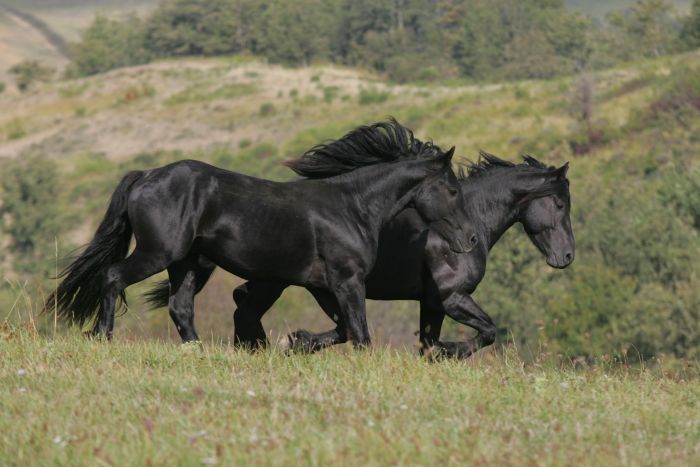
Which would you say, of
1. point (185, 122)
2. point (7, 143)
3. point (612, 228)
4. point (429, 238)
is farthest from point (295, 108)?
point (429, 238)

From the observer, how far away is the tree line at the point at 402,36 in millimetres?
130125

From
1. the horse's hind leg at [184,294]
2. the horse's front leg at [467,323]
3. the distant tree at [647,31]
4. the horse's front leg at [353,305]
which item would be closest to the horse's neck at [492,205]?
the horse's front leg at [467,323]

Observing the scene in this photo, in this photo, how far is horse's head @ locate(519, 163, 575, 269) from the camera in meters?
10.4

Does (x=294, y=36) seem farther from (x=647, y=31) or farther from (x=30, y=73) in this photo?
(x=647, y=31)

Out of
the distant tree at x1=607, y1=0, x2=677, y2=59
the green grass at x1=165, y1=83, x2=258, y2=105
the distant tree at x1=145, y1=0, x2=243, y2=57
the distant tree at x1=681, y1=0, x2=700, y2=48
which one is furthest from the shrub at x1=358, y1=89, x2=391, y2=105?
the distant tree at x1=145, y1=0, x2=243, y2=57

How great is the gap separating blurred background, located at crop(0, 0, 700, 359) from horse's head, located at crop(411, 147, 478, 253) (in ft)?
2.53

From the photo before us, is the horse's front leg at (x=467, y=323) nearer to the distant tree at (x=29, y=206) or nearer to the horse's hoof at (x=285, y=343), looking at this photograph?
the horse's hoof at (x=285, y=343)

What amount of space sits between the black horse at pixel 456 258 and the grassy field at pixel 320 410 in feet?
4.22

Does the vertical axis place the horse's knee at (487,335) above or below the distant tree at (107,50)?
above

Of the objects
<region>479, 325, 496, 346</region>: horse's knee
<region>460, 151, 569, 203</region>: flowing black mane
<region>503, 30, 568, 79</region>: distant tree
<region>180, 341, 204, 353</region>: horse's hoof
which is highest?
<region>460, 151, 569, 203</region>: flowing black mane

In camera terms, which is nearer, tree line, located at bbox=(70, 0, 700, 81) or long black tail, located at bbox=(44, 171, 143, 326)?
long black tail, located at bbox=(44, 171, 143, 326)

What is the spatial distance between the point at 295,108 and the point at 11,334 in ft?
311

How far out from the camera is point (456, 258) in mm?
9672

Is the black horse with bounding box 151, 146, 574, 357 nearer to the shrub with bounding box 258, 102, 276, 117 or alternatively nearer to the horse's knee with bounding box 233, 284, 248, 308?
the horse's knee with bounding box 233, 284, 248, 308
